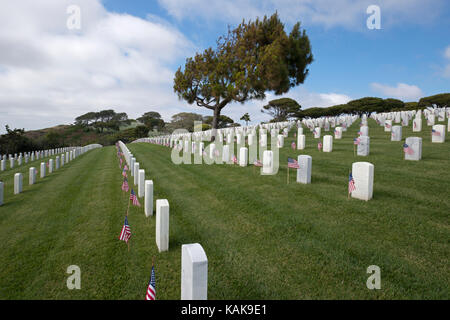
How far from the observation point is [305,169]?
7.24 meters

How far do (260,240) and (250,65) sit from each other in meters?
21.0

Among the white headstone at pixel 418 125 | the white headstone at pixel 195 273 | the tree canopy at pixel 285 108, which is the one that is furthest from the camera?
the tree canopy at pixel 285 108

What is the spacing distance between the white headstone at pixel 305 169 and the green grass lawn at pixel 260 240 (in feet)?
1.02

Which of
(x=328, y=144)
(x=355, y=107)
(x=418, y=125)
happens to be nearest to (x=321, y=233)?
(x=328, y=144)

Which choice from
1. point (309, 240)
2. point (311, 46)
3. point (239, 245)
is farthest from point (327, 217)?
point (311, 46)

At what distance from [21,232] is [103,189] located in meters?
3.82

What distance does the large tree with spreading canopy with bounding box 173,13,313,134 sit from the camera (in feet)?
71.5

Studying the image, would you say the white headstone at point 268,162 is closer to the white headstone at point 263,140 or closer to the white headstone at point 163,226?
the white headstone at point 163,226

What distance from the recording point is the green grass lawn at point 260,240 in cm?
330

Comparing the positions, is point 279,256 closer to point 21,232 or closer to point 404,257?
point 404,257

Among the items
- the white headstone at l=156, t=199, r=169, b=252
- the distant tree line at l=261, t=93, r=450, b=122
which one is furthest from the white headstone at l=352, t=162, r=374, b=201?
the distant tree line at l=261, t=93, r=450, b=122

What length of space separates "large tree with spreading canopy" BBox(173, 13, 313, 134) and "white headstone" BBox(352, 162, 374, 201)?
57.3 feet

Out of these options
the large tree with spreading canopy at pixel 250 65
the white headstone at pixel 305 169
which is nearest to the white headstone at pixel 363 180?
the white headstone at pixel 305 169
